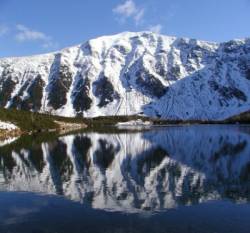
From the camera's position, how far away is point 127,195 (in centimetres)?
4169

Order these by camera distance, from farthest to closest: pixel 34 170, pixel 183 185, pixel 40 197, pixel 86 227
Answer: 1. pixel 34 170
2. pixel 183 185
3. pixel 40 197
4. pixel 86 227

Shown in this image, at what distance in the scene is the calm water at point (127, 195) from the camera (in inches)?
1203

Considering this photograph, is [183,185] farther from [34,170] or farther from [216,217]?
[34,170]

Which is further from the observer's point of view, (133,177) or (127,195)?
(133,177)

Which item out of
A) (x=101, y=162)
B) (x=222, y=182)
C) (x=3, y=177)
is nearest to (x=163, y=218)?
(x=222, y=182)

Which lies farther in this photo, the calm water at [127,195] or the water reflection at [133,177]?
the water reflection at [133,177]

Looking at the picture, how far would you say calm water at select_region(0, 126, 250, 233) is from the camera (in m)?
30.5

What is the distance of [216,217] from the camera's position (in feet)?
106

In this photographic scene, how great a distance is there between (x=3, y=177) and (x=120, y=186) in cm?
1899

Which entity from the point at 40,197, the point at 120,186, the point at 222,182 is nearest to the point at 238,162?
the point at 222,182

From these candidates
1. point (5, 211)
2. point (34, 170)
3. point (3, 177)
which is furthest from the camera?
point (34, 170)

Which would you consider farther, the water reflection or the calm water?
the water reflection

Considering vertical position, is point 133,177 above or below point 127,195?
above

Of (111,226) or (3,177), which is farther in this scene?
(3,177)
